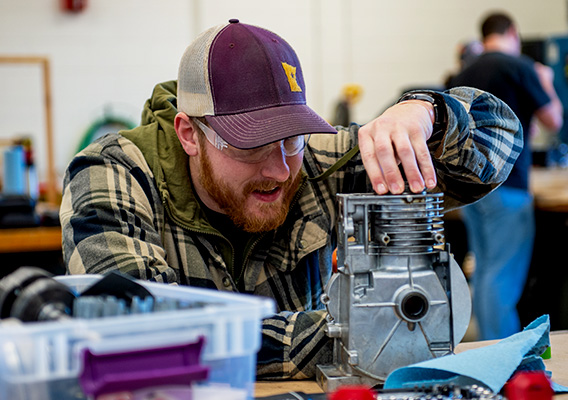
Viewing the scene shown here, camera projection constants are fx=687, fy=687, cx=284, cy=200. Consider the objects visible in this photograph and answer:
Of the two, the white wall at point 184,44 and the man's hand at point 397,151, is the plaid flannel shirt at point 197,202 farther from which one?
the white wall at point 184,44

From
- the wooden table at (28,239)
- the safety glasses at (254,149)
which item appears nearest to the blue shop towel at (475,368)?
the safety glasses at (254,149)

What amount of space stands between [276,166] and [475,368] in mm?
590

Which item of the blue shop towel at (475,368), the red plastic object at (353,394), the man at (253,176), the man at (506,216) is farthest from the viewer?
the man at (506,216)

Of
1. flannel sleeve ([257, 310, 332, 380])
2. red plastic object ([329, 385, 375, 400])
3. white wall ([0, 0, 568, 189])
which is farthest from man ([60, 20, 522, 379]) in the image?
white wall ([0, 0, 568, 189])

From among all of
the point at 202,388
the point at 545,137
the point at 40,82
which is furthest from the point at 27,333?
the point at 545,137

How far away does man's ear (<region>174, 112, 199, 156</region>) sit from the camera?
4.80 ft

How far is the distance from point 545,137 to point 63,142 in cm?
485

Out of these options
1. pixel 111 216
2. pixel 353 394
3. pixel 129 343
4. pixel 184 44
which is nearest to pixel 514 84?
pixel 111 216

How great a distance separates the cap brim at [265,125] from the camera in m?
1.29

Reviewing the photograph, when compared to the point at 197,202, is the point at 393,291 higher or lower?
lower

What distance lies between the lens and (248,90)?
4.41ft

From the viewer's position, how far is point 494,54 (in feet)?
11.8

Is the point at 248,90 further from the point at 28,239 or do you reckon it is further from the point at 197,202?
the point at 28,239

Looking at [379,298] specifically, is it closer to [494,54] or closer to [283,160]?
[283,160]
